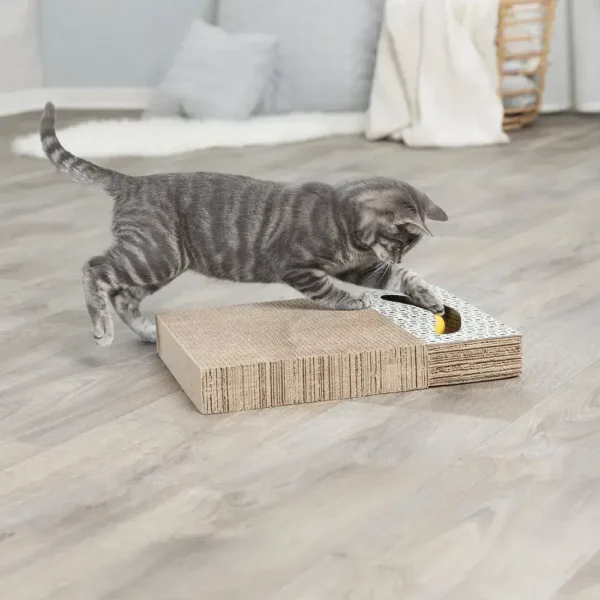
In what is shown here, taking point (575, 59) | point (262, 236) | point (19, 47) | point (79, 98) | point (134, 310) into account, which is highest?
point (262, 236)

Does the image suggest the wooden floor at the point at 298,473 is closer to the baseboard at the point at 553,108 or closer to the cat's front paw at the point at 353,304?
the cat's front paw at the point at 353,304

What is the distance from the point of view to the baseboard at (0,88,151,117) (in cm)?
587

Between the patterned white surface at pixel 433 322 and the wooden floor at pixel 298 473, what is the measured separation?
0.09 m

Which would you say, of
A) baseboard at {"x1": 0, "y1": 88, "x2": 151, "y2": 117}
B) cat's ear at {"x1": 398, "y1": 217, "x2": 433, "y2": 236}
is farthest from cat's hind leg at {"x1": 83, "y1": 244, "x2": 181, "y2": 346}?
baseboard at {"x1": 0, "y1": 88, "x2": 151, "y2": 117}

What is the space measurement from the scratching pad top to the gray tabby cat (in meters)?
0.06

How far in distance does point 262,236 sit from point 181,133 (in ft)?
8.93

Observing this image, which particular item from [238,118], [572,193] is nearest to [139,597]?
[572,193]

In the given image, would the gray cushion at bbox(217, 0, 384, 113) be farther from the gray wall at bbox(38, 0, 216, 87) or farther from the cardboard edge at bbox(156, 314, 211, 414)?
the cardboard edge at bbox(156, 314, 211, 414)

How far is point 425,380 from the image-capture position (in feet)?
6.40

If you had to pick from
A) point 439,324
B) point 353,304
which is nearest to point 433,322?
point 439,324

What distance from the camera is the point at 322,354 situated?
1.89 meters

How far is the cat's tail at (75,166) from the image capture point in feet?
7.27

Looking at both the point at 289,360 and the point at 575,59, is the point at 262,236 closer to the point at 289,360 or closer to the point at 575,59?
the point at 289,360

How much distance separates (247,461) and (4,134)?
3.74 meters
